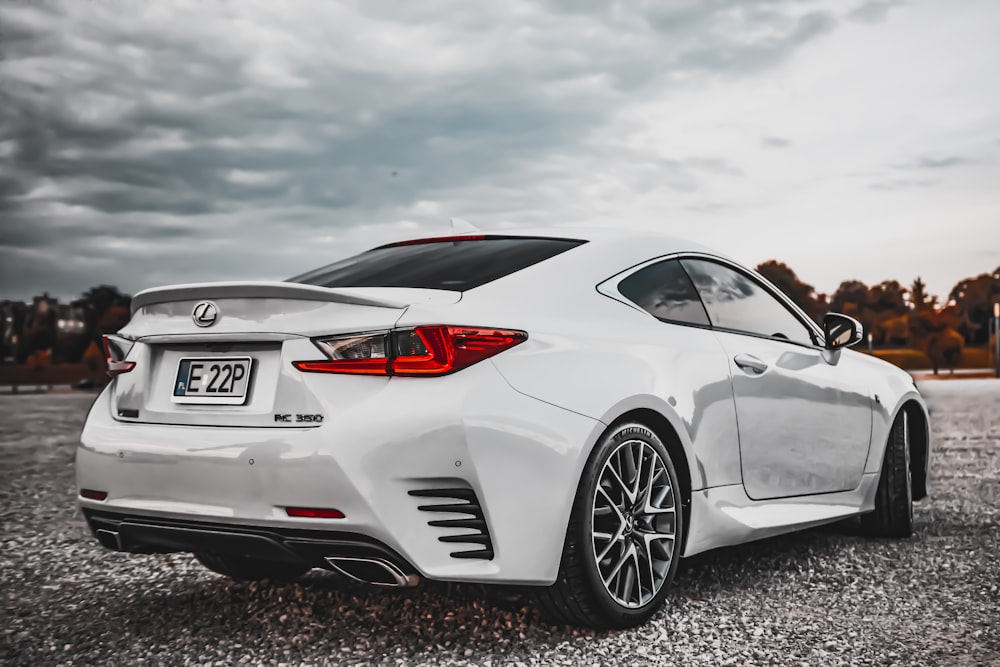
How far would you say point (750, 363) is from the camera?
14.8ft

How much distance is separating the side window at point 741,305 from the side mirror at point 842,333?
0.34ft

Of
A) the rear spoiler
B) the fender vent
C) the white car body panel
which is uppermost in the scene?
the rear spoiler

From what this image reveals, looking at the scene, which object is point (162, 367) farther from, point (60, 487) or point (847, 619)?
point (60, 487)

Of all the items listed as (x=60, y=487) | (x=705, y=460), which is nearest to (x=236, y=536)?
(x=705, y=460)

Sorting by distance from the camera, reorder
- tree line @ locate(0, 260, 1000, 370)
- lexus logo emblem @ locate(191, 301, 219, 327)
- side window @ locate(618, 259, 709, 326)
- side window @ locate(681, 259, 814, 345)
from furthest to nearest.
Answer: tree line @ locate(0, 260, 1000, 370), side window @ locate(681, 259, 814, 345), side window @ locate(618, 259, 709, 326), lexus logo emblem @ locate(191, 301, 219, 327)

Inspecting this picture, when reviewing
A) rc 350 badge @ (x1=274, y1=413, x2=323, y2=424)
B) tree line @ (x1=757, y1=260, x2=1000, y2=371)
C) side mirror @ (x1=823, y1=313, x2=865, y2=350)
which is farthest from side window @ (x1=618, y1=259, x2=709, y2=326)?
tree line @ (x1=757, y1=260, x2=1000, y2=371)

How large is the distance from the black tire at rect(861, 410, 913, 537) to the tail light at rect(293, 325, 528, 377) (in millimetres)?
3352

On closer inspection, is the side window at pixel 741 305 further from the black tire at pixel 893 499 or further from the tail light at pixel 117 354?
the tail light at pixel 117 354

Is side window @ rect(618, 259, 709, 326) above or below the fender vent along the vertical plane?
above

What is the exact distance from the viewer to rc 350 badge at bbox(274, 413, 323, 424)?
321 centimetres

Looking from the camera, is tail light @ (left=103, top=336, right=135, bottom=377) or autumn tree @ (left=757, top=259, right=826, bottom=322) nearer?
tail light @ (left=103, top=336, right=135, bottom=377)

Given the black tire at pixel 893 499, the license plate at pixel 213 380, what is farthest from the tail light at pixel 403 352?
the black tire at pixel 893 499

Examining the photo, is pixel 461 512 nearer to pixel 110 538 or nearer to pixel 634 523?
pixel 634 523

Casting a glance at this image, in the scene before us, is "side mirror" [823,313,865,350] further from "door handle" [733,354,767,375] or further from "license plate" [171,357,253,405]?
"license plate" [171,357,253,405]
